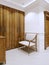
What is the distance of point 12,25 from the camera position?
17.0ft

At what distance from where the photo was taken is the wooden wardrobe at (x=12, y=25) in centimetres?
488

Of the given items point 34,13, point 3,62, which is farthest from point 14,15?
point 3,62

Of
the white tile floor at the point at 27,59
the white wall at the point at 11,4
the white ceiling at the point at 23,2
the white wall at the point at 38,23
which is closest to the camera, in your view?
the white tile floor at the point at 27,59

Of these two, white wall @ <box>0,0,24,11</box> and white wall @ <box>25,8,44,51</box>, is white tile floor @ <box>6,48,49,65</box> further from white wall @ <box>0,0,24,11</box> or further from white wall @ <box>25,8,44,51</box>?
white wall @ <box>0,0,24,11</box>

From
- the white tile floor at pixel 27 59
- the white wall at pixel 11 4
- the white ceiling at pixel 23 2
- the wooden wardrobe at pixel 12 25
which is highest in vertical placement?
the white ceiling at pixel 23 2

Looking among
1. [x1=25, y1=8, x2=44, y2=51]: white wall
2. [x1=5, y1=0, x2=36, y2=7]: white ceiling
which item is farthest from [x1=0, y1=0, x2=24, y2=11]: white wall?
[x1=25, y1=8, x2=44, y2=51]: white wall

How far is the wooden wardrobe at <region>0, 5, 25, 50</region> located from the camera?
4.88m

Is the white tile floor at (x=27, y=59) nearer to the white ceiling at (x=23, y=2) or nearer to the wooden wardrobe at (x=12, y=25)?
the wooden wardrobe at (x=12, y=25)

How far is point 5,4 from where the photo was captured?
4.78 meters

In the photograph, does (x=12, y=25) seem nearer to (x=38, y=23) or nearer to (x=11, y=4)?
(x=11, y=4)

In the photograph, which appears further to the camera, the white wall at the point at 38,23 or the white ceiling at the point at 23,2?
the white ceiling at the point at 23,2

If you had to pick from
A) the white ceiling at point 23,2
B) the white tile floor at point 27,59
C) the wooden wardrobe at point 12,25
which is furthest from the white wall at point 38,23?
the white tile floor at point 27,59

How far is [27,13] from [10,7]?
1.14m

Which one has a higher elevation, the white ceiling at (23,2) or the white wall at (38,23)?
the white ceiling at (23,2)
